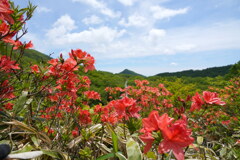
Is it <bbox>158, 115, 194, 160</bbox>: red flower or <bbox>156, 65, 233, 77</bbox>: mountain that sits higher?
<bbox>156, 65, 233, 77</bbox>: mountain

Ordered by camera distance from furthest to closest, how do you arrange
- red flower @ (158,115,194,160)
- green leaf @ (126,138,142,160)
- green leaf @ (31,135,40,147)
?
green leaf @ (31,135,40,147) < green leaf @ (126,138,142,160) < red flower @ (158,115,194,160)

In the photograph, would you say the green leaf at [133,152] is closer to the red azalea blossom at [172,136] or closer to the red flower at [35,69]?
the red azalea blossom at [172,136]

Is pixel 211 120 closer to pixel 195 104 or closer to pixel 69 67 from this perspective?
pixel 195 104

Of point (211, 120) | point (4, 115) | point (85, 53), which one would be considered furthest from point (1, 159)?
point (211, 120)

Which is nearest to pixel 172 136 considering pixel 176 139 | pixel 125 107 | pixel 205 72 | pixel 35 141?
pixel 176 139

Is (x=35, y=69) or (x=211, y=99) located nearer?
(x=211, y=99)

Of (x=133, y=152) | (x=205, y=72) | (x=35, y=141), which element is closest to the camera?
(x=133, y=152)

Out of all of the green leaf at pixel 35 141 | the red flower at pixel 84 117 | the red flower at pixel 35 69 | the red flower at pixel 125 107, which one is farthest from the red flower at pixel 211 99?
the red flower at pixel 35 69

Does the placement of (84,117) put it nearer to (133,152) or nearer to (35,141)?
(35,141)

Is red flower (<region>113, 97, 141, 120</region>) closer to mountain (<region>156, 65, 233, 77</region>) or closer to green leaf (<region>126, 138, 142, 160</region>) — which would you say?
green leaf (<region>126, 138, 142, 160</region>)

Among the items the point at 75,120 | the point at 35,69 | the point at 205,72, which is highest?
the point at 205,72

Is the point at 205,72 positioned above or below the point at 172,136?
above

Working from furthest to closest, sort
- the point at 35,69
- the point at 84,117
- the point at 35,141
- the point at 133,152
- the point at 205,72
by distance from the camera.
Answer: the point at 205,72, the point at 84,117, the point at 35,69, the point at 35,141, the point at 133,152

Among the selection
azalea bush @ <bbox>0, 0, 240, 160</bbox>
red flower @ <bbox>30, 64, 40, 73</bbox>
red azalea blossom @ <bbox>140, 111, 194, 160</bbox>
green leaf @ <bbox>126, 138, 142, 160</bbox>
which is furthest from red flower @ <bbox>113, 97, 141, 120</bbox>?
red flower @ <bbox>30, 64, 40, 73</bbox>
